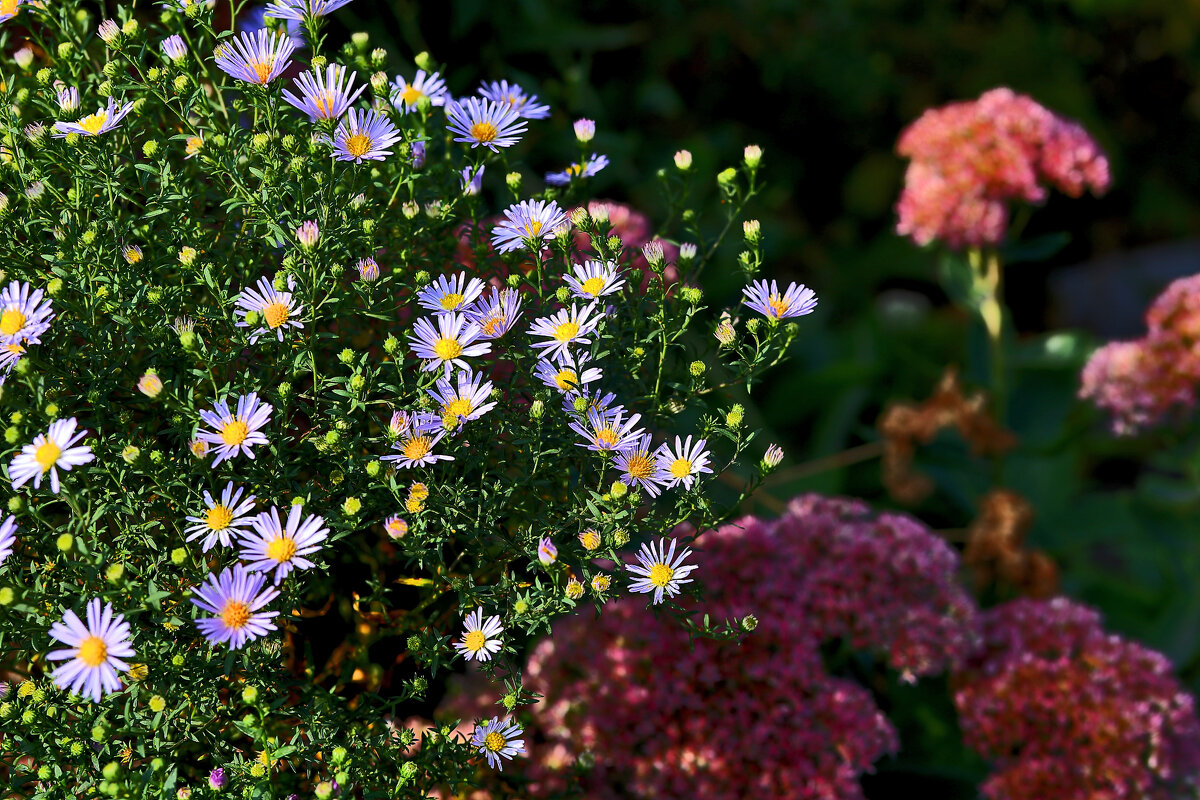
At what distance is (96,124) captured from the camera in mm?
725

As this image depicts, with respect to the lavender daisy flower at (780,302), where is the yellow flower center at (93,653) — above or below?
below

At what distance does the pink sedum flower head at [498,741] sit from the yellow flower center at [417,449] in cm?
21

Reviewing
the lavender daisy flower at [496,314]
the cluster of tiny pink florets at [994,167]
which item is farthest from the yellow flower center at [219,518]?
the cluster of tiny pink florets at [994,167]

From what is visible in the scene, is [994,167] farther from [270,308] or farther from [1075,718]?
[270,308]

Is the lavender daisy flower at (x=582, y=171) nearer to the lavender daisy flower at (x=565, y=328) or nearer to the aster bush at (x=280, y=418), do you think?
the aster bush at (x=280, y=418)

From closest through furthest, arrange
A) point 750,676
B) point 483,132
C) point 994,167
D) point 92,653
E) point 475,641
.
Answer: point 92,653, point 475,641, point 483,132, point 750,676, point 994,167

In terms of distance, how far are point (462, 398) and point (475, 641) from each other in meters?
0.17

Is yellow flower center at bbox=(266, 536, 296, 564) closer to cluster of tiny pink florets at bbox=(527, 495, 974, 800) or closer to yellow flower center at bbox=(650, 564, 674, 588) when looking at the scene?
yellow flower center at bbox=(650, 564, 674, 588)

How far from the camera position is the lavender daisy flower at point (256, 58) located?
719 millimetres

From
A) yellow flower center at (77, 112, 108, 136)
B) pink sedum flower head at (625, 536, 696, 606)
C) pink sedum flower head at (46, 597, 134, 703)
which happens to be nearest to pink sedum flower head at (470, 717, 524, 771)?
pink sedum flower head at (625, 536, 696, 606)

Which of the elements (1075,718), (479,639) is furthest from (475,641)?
(1075,718)

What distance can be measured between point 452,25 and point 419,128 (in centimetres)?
76

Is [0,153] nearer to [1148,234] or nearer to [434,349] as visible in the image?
[434,349]

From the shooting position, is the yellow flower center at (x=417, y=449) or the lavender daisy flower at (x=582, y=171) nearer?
the yellow flower center at (x=417, y=449)
